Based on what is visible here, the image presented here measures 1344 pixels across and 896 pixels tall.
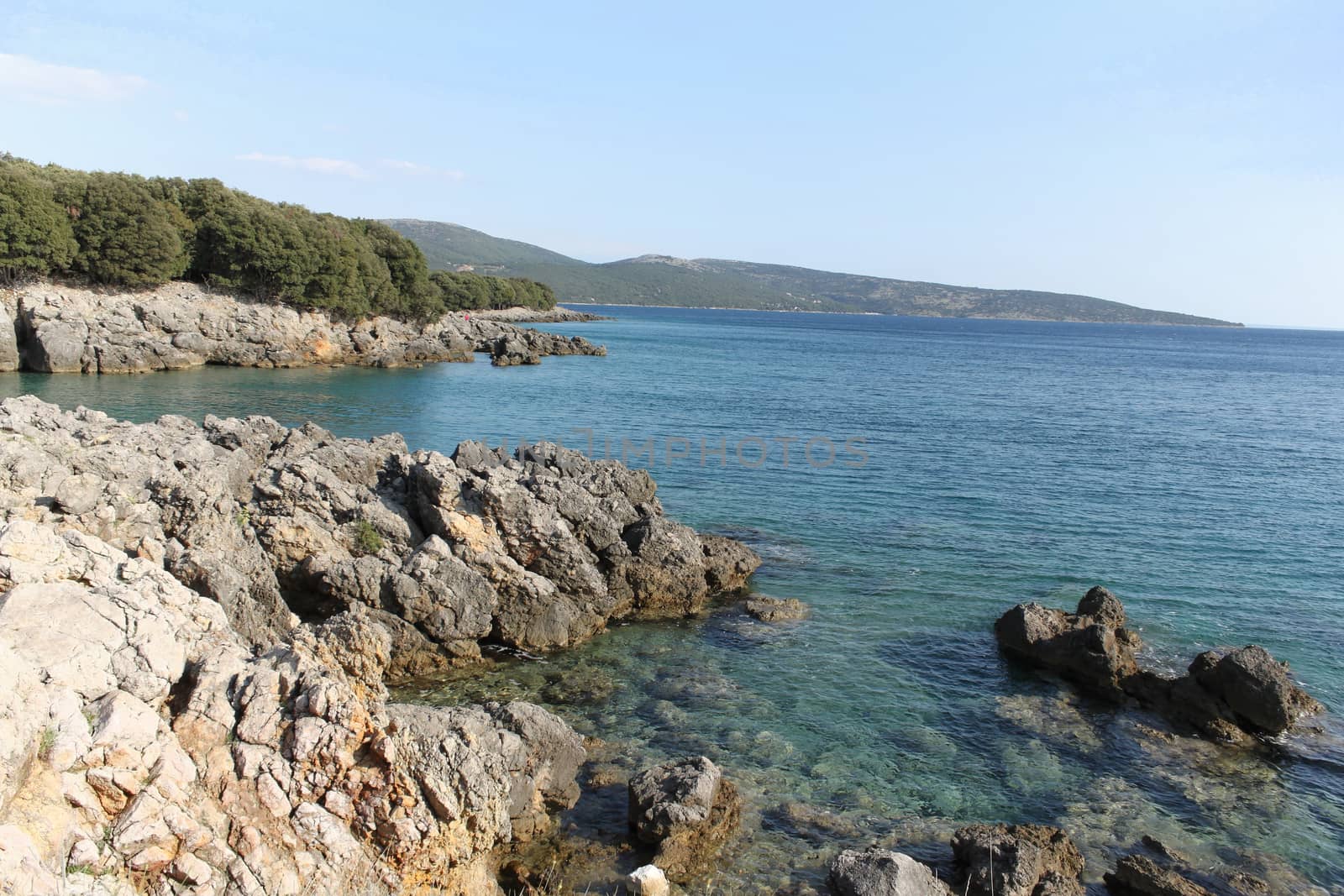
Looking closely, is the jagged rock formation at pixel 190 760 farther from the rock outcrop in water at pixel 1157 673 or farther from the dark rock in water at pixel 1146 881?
the rock outcrop in water at pixel 1157 673

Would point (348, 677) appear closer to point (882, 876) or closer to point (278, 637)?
point (278, 637)

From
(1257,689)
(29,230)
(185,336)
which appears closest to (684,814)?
(1257,689)

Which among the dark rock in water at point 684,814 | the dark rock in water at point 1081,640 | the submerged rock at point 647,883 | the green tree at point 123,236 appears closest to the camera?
the submerged rock at point 647,883

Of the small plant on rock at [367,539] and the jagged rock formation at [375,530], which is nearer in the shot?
the jagged rock formation at [375,530]

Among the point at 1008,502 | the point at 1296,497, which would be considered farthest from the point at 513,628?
the point at 1296,497

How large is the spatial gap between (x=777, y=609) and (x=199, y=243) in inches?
2937

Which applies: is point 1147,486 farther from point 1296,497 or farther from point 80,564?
point 80,564

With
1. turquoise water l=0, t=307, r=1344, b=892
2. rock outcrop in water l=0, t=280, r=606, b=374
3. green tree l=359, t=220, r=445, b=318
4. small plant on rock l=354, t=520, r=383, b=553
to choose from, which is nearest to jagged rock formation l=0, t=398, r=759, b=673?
small plant on rock l=354, t=520, r=383, b=553

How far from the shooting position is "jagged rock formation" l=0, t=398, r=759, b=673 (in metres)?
18.4

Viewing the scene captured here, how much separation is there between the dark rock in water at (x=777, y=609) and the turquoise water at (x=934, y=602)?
47 centimetres

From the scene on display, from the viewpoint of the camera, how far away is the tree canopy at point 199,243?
63188 mm

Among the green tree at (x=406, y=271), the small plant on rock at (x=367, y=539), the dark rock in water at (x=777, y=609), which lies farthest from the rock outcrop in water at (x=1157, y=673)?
the green tree at (x=406, y=271)

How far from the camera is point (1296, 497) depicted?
127 ft

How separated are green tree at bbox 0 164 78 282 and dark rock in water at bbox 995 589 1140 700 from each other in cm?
7147
